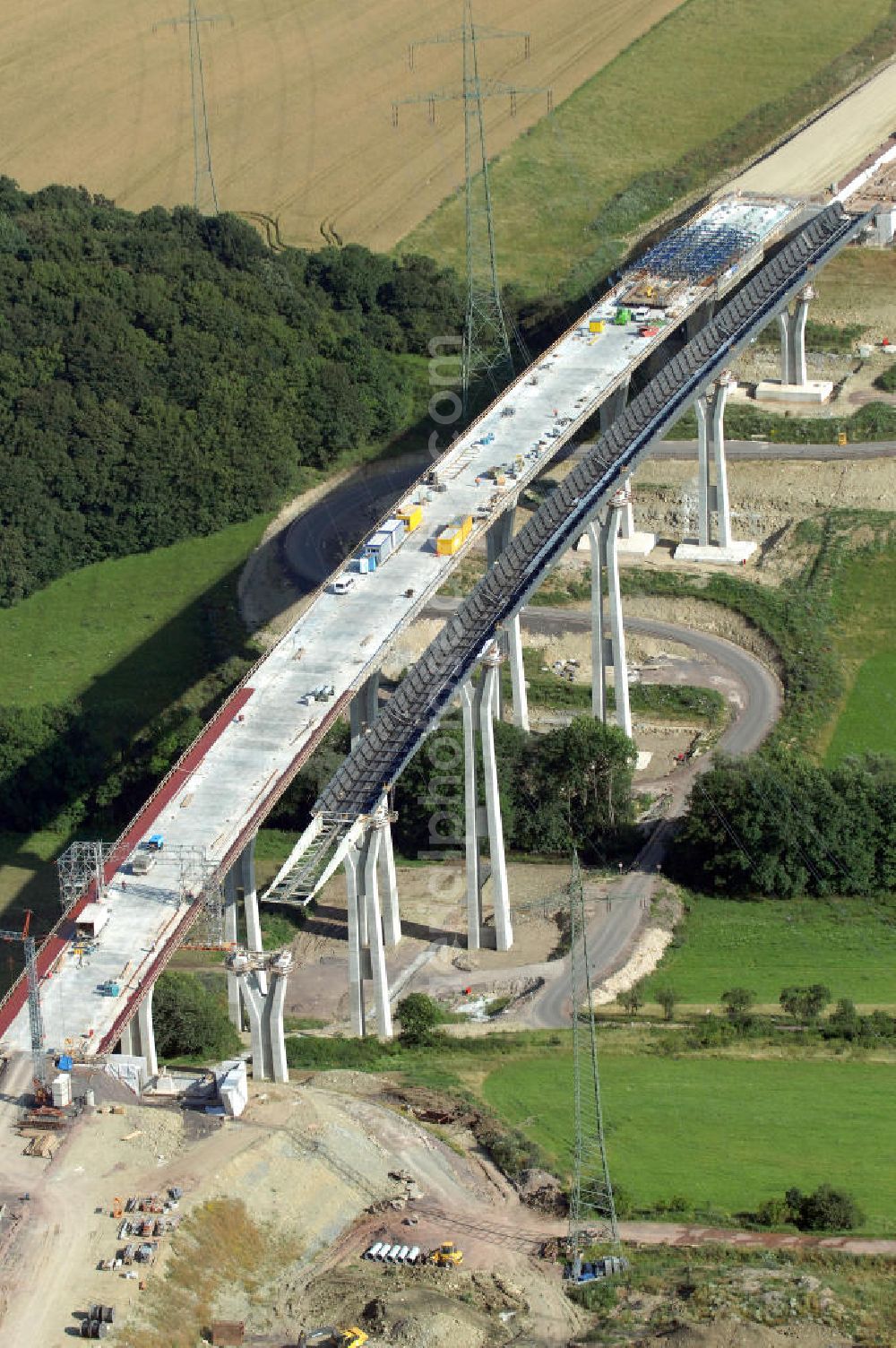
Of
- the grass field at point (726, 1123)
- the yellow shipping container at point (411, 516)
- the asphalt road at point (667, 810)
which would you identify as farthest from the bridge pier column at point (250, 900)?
the yellow shipping container at point (411, 516)

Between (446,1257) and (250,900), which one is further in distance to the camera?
(250,900)

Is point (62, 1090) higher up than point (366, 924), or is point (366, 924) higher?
point (366, 924)

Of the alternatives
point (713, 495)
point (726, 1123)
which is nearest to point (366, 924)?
point (726, 1123)

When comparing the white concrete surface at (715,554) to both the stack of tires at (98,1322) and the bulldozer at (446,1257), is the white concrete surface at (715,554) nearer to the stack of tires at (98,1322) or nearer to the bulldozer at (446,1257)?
the bulldozer at (446,1257)

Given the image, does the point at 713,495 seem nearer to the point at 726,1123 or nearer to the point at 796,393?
the point at 796,393

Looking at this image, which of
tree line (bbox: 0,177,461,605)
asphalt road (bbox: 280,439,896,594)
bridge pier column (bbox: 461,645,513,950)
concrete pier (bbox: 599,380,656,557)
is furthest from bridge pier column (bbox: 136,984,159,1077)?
tree line (bbox: 0,177,461,605)

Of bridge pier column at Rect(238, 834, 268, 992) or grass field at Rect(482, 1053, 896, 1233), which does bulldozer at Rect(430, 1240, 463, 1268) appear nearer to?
grass field at Rect(482, 1053, 896, 1233)
